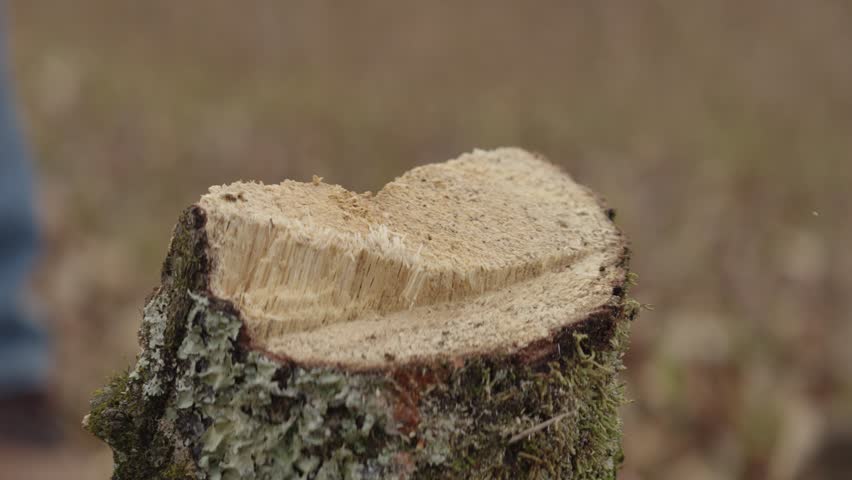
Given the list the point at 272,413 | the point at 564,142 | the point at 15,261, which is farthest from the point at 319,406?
the point at 564,142

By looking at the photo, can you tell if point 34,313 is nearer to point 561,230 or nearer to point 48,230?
point 48,230

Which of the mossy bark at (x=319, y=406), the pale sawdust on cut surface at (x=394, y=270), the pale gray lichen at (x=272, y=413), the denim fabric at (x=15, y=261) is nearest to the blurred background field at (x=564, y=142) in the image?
the denim fabric at (x=15, y=261)

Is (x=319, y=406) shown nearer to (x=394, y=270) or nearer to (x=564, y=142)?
(x=394, y=270)

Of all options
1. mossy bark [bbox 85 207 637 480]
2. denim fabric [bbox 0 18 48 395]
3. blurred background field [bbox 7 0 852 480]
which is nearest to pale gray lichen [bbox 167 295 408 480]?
mossy bark [bbox 85 207 637 480]

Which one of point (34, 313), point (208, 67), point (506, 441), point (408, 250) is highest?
point (408, 250)

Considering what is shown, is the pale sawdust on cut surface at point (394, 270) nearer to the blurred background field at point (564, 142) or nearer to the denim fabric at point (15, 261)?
the blurred background field at point (564, 142)

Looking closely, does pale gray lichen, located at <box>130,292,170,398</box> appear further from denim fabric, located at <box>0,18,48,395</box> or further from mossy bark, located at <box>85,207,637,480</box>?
denim fabric, located at <box>0,18,48,395</box>

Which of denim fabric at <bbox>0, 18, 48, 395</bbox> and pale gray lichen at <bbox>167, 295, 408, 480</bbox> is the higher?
pale gray lichen at <bbox>167, 295, 408, 480</bbox>

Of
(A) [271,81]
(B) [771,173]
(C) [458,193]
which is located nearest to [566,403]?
(C) [458,193]
